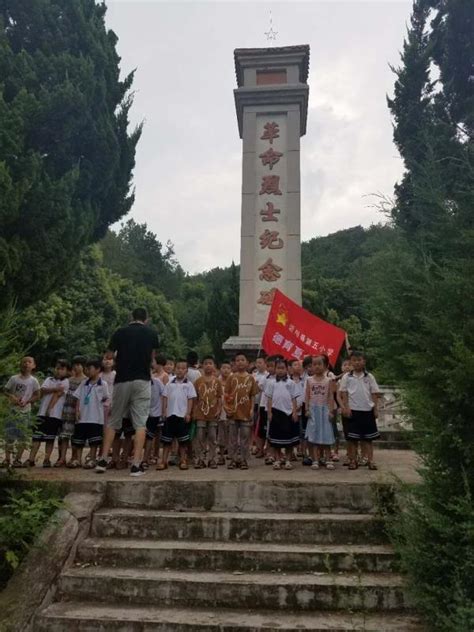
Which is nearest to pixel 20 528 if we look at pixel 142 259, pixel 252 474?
pixel 252 474

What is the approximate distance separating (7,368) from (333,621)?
2.82 metres

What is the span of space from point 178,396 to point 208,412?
376 mm

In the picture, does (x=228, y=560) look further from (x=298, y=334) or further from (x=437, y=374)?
(x=298, y=334)

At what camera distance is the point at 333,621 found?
122 inches

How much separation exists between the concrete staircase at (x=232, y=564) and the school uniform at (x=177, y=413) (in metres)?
1.32

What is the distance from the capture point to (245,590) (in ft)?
10.9

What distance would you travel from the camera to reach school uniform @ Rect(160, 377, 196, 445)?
5.66 m

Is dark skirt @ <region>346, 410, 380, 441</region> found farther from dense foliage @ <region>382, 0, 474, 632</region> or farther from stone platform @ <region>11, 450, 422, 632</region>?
dense foliage @ <region>382, 0, 474, 632</region>

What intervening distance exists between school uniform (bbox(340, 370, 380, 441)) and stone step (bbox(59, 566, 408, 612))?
201 centimetres

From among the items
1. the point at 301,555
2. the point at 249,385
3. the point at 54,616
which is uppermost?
the point at 249,385

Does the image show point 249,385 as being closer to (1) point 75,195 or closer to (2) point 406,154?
(1) point 75,195

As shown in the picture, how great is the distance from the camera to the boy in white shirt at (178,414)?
5656 millimetres

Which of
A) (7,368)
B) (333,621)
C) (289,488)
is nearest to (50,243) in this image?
(7,368)

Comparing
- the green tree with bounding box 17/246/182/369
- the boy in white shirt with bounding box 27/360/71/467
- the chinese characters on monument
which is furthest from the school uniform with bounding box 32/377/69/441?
the chinese characters on monument
